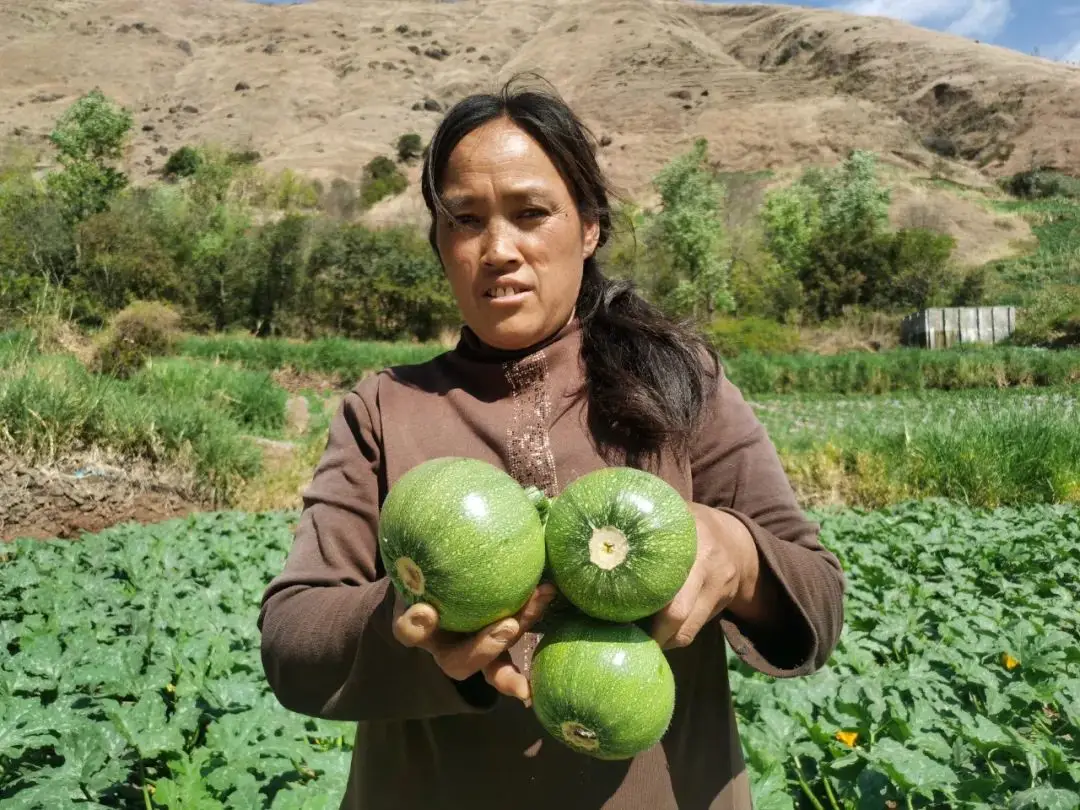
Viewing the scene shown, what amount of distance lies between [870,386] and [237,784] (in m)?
22.5

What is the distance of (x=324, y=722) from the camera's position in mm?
3004

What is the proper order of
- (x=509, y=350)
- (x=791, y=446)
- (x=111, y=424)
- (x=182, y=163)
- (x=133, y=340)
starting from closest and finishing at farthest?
(x=509, y=350), (x=111, y=424), (x=791, y=446), (x=133, y=340), (x=182, y=163)

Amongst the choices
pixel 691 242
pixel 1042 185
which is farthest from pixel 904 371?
pixel 1042 185

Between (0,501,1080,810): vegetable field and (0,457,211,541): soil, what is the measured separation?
9.67 feet

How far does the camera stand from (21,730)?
237 cm

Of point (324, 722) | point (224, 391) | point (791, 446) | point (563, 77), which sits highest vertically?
point (324, 722)

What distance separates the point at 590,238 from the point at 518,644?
0.87 meters

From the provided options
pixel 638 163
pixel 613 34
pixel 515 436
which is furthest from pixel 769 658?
pixel 613 34

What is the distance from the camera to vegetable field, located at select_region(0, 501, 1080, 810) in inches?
90.5

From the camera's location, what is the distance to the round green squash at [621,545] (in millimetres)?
1041

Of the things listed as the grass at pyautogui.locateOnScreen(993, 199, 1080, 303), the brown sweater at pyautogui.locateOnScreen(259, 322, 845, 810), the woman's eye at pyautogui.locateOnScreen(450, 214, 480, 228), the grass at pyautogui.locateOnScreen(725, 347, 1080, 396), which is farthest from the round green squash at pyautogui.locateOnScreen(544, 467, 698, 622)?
the grass at pyautogui.locateOnScreen(993, 199, 1080, 303)

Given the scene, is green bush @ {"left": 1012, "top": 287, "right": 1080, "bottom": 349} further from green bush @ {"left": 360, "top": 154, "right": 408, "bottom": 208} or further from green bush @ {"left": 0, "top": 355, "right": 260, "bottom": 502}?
green bush @ {"left": 360, "top": 154, "right": 408, "bottom": 208}

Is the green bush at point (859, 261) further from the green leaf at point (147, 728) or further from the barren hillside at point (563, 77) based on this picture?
the green leaf at point (147, 728)

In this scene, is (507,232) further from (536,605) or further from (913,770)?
(913,770)
